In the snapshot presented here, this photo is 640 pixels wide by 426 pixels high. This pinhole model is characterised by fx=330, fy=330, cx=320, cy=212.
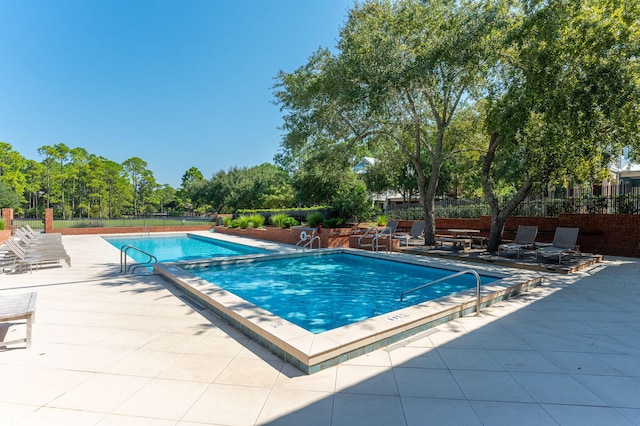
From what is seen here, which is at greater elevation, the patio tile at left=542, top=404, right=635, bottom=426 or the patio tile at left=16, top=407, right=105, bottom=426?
the patio tile at left=542, top=404, right=635, bottom=426

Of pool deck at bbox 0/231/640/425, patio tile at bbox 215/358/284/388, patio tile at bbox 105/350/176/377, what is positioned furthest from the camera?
patio tile at bbox 105/350/176/377

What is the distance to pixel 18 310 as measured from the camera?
3.82 meters

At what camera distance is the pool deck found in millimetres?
2562

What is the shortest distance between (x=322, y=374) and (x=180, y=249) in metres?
15.0

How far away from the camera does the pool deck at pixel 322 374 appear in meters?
2.56

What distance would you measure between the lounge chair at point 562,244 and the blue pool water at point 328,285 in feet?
9.49

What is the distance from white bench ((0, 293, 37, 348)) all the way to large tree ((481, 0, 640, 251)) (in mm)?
9935

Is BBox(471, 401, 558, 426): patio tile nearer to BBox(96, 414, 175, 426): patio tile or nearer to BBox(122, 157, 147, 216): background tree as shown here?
BBox(96, 414, 175, 426): patio tile

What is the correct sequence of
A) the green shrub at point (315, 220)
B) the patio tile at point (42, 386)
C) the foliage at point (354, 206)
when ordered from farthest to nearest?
the foliage at point (354, 206) → the green shrub at point (315, 220) → the patio tile at point (42, 386)

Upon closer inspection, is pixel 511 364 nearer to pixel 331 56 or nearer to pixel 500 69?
pixel 500 69

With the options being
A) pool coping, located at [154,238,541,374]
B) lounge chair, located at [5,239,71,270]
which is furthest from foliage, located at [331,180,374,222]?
Answer: lounge chair, located at [5,239,71,270]

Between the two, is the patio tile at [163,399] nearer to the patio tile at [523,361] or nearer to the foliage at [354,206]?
the patio tile at [523,361]

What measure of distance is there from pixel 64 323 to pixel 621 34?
1195 cm

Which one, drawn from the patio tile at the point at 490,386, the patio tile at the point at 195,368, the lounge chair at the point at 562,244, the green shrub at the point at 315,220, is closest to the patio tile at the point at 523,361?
the patio tile at the point at 490,386
